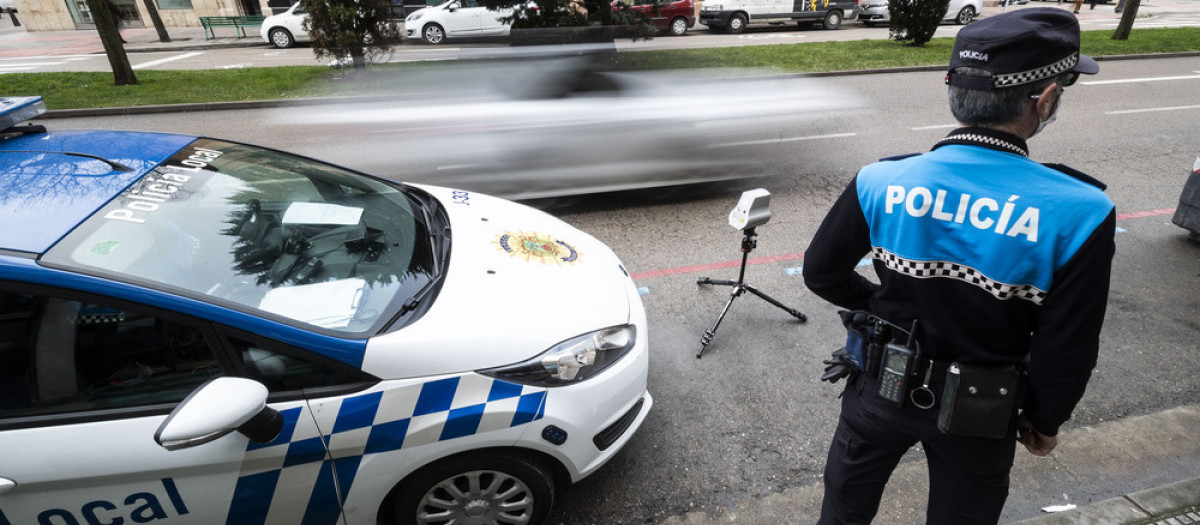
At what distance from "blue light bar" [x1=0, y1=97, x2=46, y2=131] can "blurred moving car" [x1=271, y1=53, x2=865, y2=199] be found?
329cm

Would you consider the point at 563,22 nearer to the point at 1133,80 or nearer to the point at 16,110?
the point at 16,110

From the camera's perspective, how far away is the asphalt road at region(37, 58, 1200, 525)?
2893mm

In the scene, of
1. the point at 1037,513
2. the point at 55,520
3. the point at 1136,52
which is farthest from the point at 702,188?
the point at 1136,52

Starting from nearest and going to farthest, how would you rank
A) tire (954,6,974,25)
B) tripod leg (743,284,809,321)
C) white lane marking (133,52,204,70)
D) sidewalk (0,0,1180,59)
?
tripod leg (743,284,809,321) → white lane marking (133,52,204,70) → sidewalk (0,0,1180,59) → tire (954,6,974,25)

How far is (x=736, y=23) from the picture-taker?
2028cm

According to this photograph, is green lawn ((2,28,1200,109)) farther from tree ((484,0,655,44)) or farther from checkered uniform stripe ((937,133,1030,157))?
checkered uniform stripe ((937,133,1030,157))

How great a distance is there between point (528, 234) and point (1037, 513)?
2.63 meters

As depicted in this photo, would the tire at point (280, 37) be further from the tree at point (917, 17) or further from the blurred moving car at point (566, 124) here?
the tree at point (917, 17)

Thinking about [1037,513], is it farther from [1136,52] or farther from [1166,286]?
[1136,52]

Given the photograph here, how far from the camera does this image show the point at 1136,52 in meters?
13.9

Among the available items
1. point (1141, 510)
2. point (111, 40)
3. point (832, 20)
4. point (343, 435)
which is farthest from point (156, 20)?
point (1141, 510)

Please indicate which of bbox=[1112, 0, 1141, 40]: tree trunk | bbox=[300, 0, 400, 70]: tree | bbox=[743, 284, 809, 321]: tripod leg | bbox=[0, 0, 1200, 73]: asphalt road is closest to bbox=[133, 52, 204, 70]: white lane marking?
bbox=[0, 0, 1200, 73]: asphalt road

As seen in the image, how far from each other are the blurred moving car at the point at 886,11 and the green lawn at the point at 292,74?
5.05 metres

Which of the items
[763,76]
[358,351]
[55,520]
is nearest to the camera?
[55,520]
